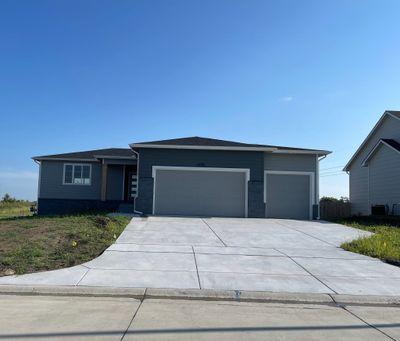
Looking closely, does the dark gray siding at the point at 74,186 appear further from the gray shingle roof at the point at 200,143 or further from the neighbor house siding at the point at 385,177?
the neighbor house siding at the point at 385,177

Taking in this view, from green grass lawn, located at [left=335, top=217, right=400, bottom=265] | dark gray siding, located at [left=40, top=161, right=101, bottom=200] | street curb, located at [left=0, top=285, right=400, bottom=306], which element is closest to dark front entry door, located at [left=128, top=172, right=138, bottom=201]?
dark gray siding, located at [left=40, top=161, right=101, bottom=200]

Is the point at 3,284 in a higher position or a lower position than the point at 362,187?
lower

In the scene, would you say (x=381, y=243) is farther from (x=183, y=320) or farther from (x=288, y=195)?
(x=288, y=195)

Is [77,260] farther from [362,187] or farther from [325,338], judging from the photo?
[362,187]

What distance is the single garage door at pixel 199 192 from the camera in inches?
880

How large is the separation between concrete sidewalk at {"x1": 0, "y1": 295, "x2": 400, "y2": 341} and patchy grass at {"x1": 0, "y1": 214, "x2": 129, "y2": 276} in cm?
245

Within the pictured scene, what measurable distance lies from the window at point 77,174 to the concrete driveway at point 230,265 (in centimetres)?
1251

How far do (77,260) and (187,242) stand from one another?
13.5 ft

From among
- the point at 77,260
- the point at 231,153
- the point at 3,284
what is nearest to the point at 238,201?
the point at 231,153

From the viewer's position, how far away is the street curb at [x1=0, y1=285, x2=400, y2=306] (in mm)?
7594

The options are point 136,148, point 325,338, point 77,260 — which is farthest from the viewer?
point 136,148

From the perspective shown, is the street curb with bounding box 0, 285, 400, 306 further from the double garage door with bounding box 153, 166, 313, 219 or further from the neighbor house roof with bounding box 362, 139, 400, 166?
the neighbor house roof with bounding box 362, 139, 400, 166

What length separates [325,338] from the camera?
548cm

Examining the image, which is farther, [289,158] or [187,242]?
[289,158]
